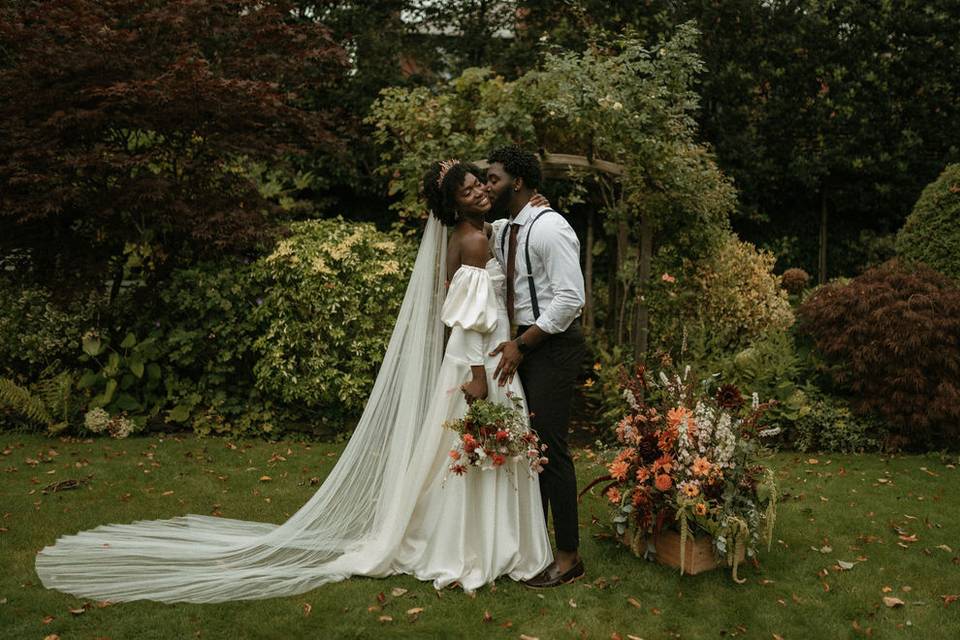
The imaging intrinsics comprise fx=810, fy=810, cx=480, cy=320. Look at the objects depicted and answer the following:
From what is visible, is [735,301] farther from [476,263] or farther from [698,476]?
[476,263]

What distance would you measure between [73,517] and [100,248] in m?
2.84

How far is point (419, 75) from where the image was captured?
11930 millimetres

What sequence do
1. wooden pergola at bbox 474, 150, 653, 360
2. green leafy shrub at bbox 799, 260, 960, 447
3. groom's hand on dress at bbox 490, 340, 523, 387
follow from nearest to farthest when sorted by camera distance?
groom's hand on dress at bbox 490, 340, 523, 387, green leafy shrub at bbox 799, 260, 960, 447, wooden pergola at bbox 474, 150, 653, 360

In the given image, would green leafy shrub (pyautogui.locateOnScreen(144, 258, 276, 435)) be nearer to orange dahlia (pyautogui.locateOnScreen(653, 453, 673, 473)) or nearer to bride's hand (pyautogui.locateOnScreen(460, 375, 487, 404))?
bride's hand (pyautogui.locateOnScreen(460, 375, 487, 404))

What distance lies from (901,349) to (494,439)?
4203 mm

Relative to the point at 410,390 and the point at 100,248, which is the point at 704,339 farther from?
the point at 100,248

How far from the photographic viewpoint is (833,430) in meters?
6.76

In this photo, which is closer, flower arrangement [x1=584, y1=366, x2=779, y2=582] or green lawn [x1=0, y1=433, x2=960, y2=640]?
green lawn [x1=0, y1=433, x2=960, y2=640]

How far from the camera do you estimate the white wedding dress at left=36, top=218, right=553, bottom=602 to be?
13.0 feet

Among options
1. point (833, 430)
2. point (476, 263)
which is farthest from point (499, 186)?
point (833, 430)

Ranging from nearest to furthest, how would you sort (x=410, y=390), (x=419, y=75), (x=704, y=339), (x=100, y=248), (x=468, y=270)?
(x=468, y=270) → (x=410, y=390) → (x=100, y=248) → (x=704, y=339) → (x=419, y=75)

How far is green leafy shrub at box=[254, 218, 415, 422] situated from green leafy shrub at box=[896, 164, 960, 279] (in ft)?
15.8

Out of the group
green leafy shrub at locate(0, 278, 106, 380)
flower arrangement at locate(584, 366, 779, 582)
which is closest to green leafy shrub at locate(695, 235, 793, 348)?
flower arrangement at locate(584, 366, 779, 582)

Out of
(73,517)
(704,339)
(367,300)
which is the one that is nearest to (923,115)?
(704,339)
